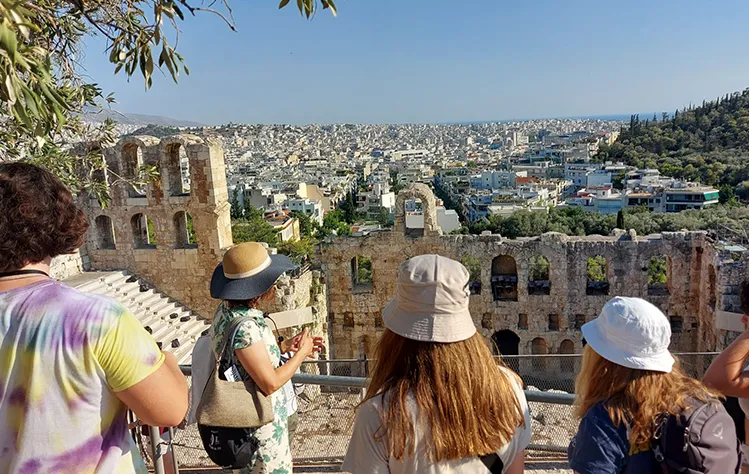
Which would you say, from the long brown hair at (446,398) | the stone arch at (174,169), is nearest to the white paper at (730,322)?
the long brown hair at (446,398)

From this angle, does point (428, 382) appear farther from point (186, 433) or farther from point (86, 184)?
point (86, 184)

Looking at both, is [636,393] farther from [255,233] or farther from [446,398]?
[255,233]

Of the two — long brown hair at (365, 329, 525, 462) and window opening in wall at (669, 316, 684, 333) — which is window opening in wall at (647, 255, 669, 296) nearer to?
window opening in wall at (669, 316, 684, 333)

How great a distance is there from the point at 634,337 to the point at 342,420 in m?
5.47

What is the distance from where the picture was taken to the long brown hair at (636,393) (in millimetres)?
2594

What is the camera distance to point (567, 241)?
1656 centimetres

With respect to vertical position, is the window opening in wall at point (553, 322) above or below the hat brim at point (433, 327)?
below

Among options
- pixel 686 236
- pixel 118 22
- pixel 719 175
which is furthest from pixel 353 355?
pixel 719 175

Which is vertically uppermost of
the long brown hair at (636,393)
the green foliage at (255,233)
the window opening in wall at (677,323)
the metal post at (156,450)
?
the long brown hair at (636,393)

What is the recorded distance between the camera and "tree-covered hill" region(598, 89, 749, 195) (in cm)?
6994

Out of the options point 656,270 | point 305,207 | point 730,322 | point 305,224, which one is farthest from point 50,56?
point 305,207

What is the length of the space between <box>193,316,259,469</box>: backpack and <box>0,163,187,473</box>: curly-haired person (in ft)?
3.41

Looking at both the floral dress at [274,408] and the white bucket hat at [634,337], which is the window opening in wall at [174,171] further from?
the white bucket hat at [634,337]

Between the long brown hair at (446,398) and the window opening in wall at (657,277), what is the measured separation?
16325 mm
